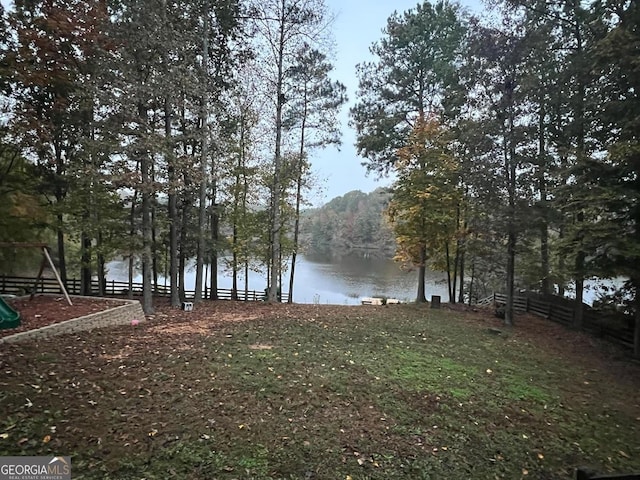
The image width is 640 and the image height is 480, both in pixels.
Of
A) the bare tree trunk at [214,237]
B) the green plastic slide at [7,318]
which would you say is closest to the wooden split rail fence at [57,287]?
the bare tree trunk at [214,237]

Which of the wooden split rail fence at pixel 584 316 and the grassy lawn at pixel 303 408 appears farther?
the wooden split rail fence at pixel 584 316

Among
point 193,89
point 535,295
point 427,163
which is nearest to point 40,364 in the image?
point 193,89

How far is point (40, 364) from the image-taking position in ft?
14.9

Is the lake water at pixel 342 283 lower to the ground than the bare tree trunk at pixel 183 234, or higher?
lower

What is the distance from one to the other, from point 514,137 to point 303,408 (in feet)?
30.0

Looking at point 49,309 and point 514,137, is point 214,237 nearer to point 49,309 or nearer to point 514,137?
point 49,309

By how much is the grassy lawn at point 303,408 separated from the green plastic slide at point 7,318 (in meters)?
0.74

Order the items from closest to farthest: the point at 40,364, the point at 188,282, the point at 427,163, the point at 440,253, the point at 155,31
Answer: the point at 40,364 < the point at 155,31 < the point at 427,163 < the point at 440,253 < the point at 188,282

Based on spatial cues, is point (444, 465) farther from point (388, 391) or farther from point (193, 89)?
point (193, 89)

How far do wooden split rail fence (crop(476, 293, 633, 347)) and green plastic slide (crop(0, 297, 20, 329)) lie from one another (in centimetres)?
1261

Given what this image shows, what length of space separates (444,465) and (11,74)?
1203cm

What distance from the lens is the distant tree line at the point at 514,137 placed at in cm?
691

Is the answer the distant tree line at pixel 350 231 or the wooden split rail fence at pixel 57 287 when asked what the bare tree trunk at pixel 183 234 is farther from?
the distant tree line at pixel 350 231

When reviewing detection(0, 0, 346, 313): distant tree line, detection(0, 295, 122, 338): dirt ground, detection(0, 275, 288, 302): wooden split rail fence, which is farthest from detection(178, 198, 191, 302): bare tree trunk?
detection(0, 295, 122, 338): dirt ground
